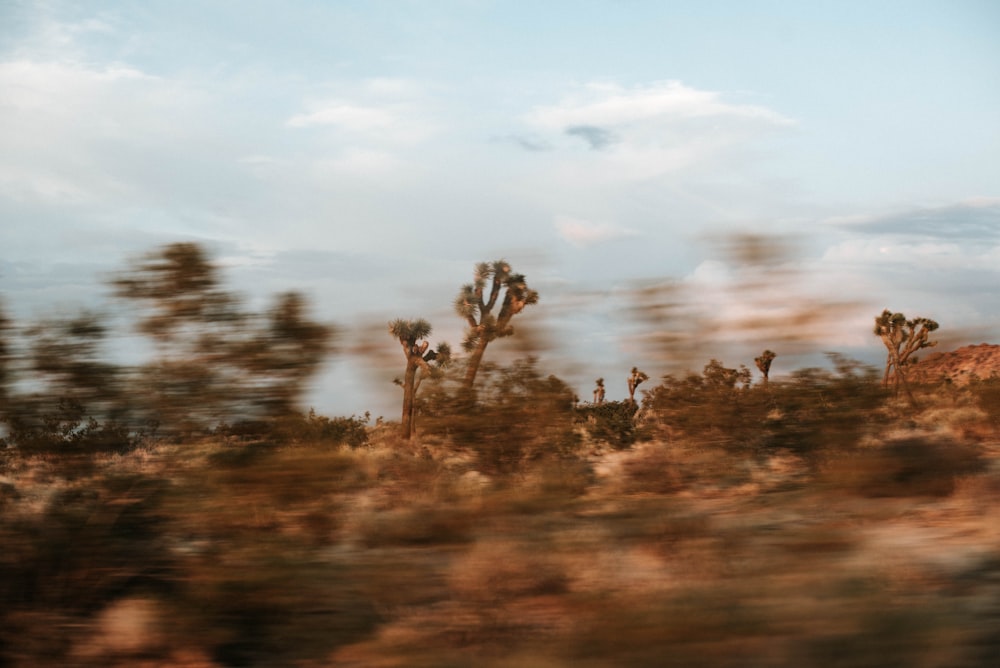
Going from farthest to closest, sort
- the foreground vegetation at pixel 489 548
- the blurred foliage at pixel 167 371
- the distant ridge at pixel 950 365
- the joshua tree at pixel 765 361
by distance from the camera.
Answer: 1. the distant ridge at pixel 950 365
2. the joshua tree at pixel 765 361
3. the blurred foliage at pixel 167 371
4. the foreground vegetation at pixel 489 548

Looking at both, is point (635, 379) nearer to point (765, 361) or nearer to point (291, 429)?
point (765, 361)

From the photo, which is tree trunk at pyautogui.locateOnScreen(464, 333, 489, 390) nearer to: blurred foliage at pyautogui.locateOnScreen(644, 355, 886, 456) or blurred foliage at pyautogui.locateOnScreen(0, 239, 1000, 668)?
blurred foliage at pyautogui.locateOnScreen(0, 239, 1000, 668)

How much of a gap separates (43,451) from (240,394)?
1388 mm

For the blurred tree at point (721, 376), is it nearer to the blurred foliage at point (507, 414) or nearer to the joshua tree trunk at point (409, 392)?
the blurred foliage at point (507, 414)

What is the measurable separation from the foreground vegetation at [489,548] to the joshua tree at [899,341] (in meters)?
1.29

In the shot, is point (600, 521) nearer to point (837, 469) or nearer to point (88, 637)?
point (837, 469)

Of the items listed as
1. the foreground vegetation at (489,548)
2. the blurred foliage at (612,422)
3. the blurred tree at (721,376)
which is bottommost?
the foreground vegetation at (489,548)

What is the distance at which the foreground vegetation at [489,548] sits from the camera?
5457mm

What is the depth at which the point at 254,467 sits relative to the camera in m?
6.82

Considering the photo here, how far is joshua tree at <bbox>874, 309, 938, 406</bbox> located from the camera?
953cm

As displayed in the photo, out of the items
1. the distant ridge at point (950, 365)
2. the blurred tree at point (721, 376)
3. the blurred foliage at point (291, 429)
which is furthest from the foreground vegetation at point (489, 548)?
the distant ridge at point (950, 365)

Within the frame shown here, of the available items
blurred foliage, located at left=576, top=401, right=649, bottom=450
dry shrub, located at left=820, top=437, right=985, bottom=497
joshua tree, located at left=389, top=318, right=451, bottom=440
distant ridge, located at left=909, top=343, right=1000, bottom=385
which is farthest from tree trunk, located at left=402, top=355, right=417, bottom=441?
distant ridge, located at left=909, top=343, right=1000, bottom=385

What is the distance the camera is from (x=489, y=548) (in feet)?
21.2

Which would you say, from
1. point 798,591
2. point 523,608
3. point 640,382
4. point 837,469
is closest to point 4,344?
point 523,608
